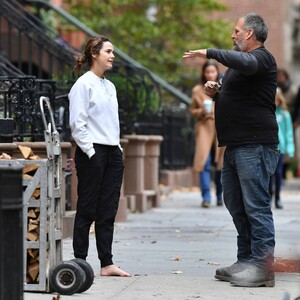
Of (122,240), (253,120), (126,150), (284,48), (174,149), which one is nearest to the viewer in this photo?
(253,120)

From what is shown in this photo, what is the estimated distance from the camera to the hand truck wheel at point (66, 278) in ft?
25.8

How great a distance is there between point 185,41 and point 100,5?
2070 mm

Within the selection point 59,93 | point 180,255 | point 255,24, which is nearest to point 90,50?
point 255,24

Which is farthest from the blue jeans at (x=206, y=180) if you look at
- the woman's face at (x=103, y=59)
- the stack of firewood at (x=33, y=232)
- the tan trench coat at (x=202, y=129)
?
the stack of firewood at (x=33, y=232)

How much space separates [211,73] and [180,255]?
543 cm

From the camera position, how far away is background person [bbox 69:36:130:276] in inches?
341

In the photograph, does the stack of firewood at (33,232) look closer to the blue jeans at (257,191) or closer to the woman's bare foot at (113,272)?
the woman's bare foot at (113,272)

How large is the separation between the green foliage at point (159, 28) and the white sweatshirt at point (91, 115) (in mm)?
15415

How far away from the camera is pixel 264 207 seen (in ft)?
28.3

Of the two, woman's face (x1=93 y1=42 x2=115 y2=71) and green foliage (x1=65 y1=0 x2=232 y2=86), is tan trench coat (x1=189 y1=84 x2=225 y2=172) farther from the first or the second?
green foliage (x1=65 y1=0 x2=232 y2=86)

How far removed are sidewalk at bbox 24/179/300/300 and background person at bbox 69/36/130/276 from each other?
1.15 feet

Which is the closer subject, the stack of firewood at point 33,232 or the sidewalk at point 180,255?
the stack of firewood at point 33,232

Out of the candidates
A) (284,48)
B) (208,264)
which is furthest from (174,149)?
(284,48)

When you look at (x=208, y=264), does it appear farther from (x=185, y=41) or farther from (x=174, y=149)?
(x=185, y=41)
